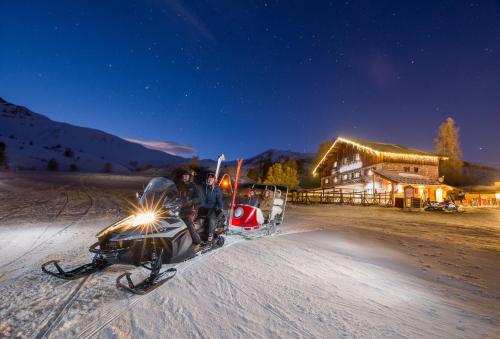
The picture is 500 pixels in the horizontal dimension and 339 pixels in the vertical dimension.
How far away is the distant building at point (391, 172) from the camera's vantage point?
28.4 meters

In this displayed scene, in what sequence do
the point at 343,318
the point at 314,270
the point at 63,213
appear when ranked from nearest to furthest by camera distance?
1. the point at 343,318
2. the point at 314,270
3. the point at 63,213

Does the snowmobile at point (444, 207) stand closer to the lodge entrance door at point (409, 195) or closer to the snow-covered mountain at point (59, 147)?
the lodge entrance door at point (409, 195)

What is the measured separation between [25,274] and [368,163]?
1368 inches

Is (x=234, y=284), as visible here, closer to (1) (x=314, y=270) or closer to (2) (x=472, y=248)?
(1) (x=314, y=270)

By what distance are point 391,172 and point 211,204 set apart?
98.6 ft

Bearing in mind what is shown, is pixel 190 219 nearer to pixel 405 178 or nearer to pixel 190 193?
pixel 190 193

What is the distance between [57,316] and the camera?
3326 millimetres

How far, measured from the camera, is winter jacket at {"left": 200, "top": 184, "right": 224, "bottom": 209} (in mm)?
6711

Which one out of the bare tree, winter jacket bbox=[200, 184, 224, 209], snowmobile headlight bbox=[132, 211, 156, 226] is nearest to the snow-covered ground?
snowmobile headlight bbox=[132, 211, 156, 226]

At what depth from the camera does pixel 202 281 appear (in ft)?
15.1

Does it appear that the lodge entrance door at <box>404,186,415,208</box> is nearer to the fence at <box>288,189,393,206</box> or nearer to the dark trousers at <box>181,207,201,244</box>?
the fence at <box>288,189,393,206</box>

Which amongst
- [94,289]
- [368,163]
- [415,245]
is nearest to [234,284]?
[94,289]

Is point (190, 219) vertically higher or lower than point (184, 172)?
lower

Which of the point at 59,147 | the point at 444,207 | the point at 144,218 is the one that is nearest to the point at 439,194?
the point at 444,207
